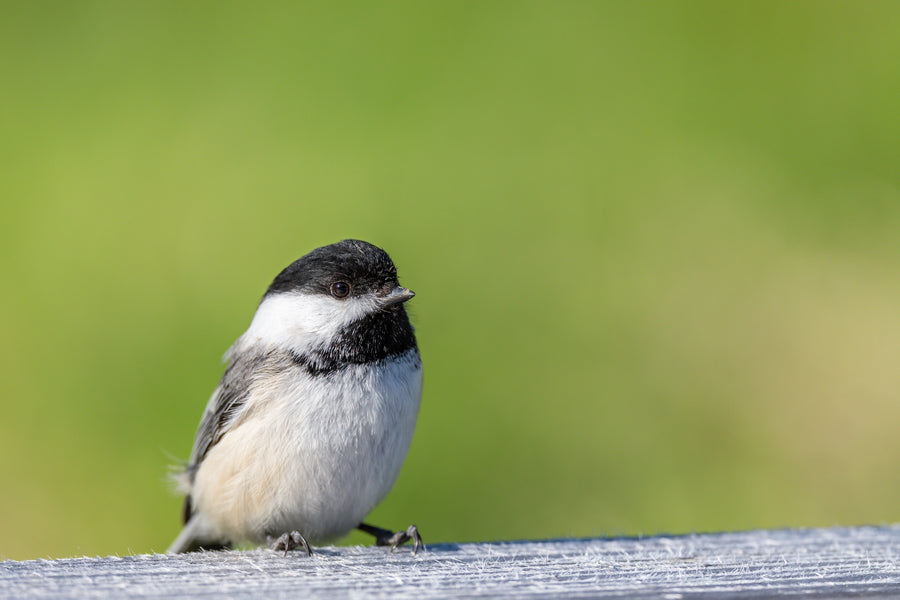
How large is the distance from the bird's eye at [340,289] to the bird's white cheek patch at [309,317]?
0.02 metres

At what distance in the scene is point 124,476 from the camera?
3.67 meters

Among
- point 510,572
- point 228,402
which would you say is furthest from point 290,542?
point 510,572

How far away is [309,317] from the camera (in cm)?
254

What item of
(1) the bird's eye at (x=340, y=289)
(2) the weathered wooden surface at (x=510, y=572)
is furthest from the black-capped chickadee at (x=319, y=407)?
(2) the weathered wooden surface at (x=510, y=572)

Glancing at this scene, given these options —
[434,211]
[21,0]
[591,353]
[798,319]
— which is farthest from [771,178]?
[21,0]

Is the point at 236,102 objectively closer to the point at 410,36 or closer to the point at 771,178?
the point at 410,36

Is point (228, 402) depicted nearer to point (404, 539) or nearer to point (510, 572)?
point (404, 539)

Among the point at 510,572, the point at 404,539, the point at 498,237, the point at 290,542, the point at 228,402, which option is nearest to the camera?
the point at 510,572

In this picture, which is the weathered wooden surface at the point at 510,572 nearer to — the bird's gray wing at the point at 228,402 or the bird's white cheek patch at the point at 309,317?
the bird's gray wing at the point at 228,402

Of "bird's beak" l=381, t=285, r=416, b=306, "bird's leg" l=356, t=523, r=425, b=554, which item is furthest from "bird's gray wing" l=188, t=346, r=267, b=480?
"bird's leg" l=356, t=523, r=425, b=554

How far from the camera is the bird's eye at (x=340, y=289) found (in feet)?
8.43

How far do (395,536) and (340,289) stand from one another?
672 millimetres

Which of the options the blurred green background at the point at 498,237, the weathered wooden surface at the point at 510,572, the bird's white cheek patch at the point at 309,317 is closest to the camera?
the weathered wooden surface at the point at 510,572

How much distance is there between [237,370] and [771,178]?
309 centimetres
